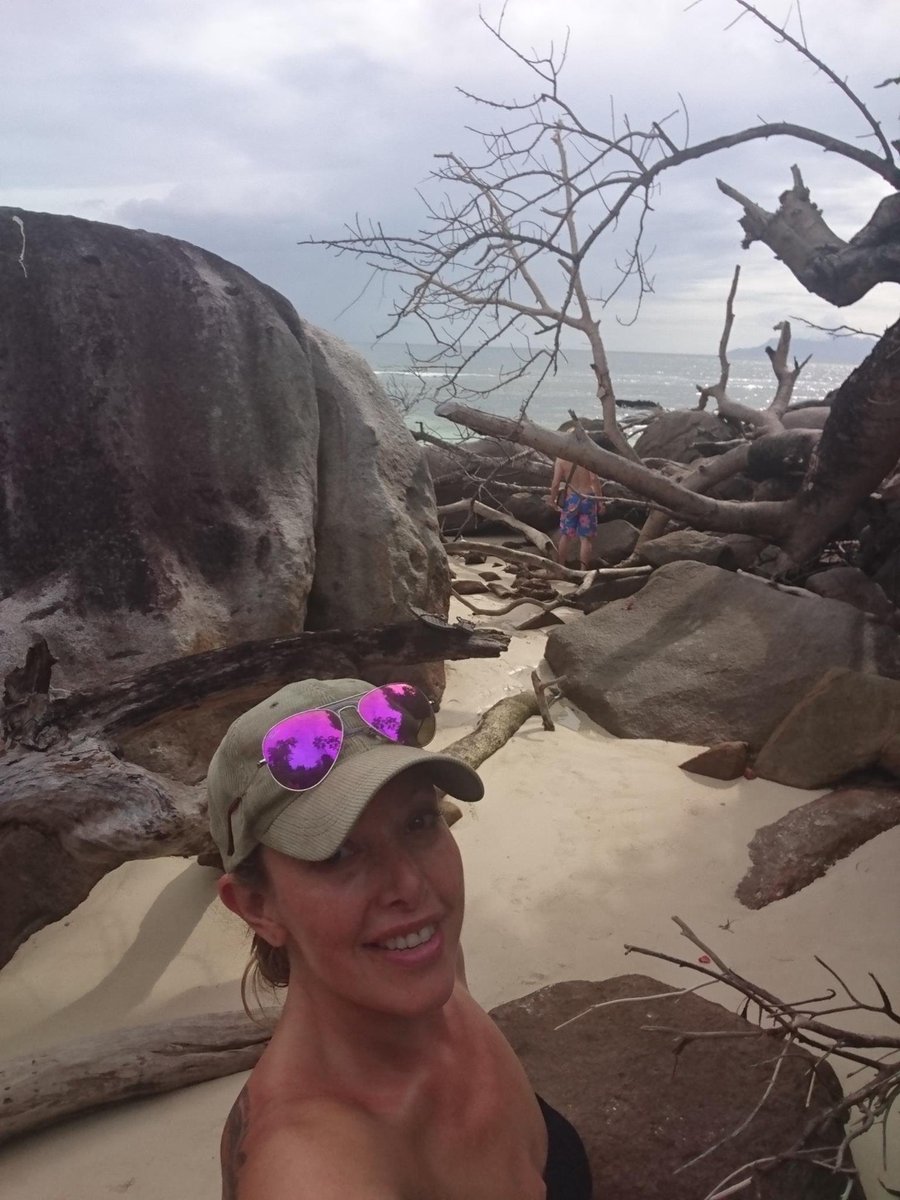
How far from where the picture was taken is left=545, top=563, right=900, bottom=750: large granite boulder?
16.4ft

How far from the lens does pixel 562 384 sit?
83812 mm

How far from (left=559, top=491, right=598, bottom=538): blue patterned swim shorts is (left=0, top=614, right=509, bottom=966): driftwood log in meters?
5.12

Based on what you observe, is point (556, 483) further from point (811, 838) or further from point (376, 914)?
point (376, 914)

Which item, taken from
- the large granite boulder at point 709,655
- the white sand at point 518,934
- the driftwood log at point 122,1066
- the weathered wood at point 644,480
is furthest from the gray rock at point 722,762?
the weathered wood at point 644,480

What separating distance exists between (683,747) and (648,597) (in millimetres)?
1466

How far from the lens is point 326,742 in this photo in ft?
4.39

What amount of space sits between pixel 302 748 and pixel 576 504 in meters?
7.39

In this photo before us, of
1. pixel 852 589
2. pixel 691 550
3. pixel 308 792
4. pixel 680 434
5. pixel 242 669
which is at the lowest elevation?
pixel 691 550

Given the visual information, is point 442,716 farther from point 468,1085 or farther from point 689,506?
point 468,1085

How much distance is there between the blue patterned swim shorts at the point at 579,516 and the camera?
27.7 feet

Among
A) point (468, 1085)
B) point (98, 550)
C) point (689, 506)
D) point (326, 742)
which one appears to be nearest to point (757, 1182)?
point (468, 1085)

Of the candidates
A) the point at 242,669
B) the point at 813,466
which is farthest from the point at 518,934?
the point at 813,466

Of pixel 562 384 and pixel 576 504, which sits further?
pixel 562 384

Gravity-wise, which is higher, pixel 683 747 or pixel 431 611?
pixel 431 611
